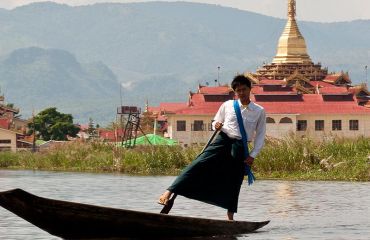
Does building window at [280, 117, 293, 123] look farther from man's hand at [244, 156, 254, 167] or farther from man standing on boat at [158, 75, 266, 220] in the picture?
man's hand at [244, 156, 254, 167]

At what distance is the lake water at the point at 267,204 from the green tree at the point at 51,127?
6595cm

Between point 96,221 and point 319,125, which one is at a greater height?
point 319,125

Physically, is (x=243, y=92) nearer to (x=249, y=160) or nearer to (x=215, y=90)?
(x=249, y=160)

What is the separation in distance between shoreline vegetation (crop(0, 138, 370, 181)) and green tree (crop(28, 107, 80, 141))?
46.7 meters

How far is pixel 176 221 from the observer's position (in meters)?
15.6

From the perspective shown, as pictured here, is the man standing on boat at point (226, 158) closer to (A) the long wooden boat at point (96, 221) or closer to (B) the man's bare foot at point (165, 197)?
(B) the man's bare foot at point (165, 197)

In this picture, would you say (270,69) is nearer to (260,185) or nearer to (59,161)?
(59,161)

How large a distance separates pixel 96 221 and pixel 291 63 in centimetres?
9949

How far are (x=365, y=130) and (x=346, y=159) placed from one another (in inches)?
2419

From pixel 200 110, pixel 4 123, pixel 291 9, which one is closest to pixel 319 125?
pixel 200 110

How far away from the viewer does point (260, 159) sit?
120 ft

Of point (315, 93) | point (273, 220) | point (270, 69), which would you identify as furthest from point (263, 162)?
point (270, 69)

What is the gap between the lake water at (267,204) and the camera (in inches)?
677

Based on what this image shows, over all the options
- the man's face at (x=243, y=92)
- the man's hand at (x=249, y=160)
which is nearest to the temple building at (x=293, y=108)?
the man's hand at (x=249, y=160)
